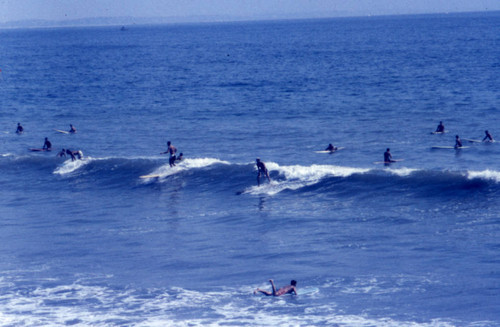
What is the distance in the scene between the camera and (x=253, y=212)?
3144 centimetres

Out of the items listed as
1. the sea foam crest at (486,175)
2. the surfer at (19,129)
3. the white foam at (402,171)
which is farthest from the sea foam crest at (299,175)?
the surfer at (19,129)

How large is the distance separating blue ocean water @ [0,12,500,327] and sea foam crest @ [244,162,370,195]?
6.5 inches

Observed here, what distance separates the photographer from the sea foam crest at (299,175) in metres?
35.8

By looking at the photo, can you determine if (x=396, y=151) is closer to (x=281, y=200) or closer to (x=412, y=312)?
(x=281, y=200)

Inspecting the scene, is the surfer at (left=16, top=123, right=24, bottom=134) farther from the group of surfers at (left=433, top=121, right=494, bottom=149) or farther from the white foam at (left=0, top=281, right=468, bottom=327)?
the white foam at (left=0, top=281, right=468, bottom=327)

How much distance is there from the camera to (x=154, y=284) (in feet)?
75.6

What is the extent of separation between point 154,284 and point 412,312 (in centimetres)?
824

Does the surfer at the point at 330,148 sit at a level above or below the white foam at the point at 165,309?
above

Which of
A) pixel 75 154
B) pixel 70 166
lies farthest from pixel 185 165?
pixel 75 154

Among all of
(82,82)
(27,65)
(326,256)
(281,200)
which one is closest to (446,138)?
(281,200)

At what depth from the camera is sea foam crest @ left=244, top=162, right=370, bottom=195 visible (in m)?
35.8

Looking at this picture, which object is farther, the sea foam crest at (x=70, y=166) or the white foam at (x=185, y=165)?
the sea foam crest at (x=70, y=166)

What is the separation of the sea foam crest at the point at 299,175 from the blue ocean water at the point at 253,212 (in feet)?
0.54

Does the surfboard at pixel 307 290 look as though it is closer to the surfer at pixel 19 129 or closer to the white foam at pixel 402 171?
the white foam at pixel 402 171
